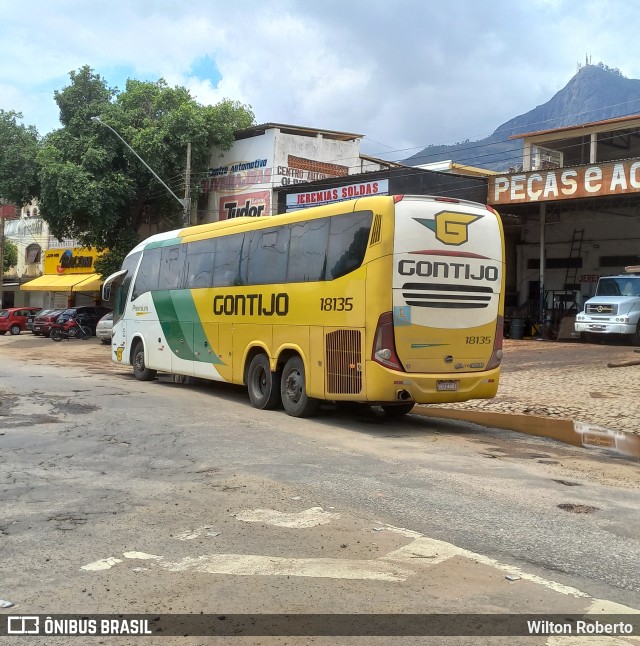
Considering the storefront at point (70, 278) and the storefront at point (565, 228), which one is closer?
the storefront at point (565, 228)

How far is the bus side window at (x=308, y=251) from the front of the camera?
11.3 m

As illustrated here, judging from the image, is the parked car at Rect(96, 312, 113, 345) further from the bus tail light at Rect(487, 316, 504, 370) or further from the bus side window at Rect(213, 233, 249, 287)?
the bus tail light at Rect(487, 316, 504, 370)

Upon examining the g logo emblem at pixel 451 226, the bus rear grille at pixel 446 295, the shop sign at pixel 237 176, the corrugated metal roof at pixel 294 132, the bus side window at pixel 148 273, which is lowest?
the bus rear grille at pixel 446 295

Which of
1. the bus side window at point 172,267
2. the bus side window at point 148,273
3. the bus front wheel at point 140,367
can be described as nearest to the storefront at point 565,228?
the bus side window at point 148,273

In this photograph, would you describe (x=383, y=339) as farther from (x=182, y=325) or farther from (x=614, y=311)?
(x=614, y=311)

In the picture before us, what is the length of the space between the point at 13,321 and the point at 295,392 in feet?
111

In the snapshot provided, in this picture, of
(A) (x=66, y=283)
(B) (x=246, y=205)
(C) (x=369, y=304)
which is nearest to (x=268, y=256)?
(C) (x=369, y=304)

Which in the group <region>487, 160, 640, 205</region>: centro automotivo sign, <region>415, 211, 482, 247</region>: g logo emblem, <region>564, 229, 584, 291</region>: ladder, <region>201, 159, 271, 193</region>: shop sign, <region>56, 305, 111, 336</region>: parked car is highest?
<region>201, 159, 271, 193</region>: shop sign

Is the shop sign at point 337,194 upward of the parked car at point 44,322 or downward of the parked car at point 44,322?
upward

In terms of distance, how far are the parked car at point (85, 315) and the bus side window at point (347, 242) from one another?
90.4ft

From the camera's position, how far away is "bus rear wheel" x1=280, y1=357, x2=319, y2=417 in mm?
11641

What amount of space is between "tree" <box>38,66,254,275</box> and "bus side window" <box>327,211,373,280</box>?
23456 mm

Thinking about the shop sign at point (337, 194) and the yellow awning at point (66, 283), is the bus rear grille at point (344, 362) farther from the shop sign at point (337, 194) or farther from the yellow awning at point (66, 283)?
the yellow awning at point (66, 283)

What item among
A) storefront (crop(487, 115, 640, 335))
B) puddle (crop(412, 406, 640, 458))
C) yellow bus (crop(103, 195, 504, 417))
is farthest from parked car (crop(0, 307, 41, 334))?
puddle (crop(412, 406, 640, 458))
